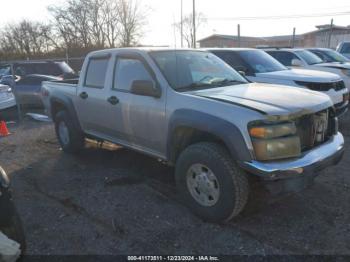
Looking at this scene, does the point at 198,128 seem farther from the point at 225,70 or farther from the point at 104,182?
the point at 104,182

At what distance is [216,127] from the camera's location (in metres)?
3.41

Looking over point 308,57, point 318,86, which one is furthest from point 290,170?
point 308,57

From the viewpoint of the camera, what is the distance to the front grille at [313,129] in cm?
352

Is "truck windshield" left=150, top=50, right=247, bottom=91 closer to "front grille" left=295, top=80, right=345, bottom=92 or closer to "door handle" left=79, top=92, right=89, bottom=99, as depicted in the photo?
"door handle" left=79, top=92, right=89, bottom=99

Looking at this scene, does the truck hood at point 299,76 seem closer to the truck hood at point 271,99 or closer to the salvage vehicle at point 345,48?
the truck hood at point 271,99

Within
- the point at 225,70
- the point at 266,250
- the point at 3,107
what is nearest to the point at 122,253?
the point at 266,250

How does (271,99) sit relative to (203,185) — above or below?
above

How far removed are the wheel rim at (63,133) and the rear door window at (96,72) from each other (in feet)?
3.94

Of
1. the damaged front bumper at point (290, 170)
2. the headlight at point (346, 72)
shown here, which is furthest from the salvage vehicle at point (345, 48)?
the damaged front bumper at point (290, 170)

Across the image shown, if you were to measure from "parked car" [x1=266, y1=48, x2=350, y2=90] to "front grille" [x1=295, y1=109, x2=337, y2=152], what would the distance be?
6.49 m

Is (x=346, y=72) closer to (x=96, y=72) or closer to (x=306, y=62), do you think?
(x=306, y=62)

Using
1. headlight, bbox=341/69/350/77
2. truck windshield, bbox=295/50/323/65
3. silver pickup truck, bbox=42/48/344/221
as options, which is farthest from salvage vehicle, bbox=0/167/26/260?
truck windshield, bbox=295/50/323/65

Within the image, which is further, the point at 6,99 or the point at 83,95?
the point at 6,99

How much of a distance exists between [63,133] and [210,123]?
3.82 meters
